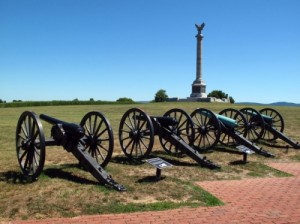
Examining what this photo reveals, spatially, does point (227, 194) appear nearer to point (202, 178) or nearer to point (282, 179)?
point (202, 178)

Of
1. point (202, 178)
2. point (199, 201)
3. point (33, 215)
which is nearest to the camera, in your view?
point (33, 215)

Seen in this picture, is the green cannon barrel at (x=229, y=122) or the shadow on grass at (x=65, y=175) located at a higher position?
the green cannon barrel at (x=229, y=122)

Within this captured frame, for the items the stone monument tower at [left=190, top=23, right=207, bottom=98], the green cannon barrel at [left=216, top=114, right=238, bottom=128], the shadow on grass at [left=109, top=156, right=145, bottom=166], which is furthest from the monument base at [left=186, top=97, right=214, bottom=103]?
the shadow on grass at [left=109, top=156, right=145, bottom=166]

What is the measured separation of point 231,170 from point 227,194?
7.44 ft

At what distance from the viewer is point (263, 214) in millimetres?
5680

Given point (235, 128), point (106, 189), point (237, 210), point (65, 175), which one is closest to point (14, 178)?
point (65, 175)

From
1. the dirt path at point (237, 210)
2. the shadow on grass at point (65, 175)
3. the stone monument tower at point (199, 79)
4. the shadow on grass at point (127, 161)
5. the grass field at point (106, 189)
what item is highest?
the stone monument tower at point (199, 79)

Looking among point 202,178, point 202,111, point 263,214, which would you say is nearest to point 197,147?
point 202,111

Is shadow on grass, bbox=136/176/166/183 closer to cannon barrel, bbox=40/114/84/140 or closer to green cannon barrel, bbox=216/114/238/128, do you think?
cannon barrel, bbox=40/114/84/140

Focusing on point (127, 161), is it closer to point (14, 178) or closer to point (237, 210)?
point (14, 178)

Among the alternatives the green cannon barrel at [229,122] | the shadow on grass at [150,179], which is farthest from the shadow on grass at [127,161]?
the green cannon barrel at [229,122]

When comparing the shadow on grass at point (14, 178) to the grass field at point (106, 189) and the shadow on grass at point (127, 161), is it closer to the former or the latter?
the grass field at point (106, 189)

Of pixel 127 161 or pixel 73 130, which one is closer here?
pixel 73 130

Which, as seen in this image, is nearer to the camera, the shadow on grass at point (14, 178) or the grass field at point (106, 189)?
the grass field at point (106, 189)
